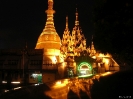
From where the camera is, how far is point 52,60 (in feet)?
142

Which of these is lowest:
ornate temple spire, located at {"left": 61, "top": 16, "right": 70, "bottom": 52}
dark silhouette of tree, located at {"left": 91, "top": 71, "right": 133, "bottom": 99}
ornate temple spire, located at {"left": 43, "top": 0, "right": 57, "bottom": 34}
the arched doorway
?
dark silhouette of tree, located at {"left": 91, "top": 71, "right": 133, "bottom": 99}

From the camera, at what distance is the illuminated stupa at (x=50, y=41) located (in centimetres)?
4400

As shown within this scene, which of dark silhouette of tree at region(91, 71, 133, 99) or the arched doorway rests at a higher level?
the arched doorway

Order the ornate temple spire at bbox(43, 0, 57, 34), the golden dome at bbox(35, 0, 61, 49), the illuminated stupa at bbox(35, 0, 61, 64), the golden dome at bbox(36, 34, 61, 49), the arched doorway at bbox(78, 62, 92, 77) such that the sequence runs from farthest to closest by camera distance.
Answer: the ornate temple spire at bbox(43, 0, 57, 34), the golden dome at bbox(35, 0, 61, 49), the golden dome at bbox(36, 34, 61, 49), the illuminated stupa at bbox(35, 0, 61, 64), the arched doorway at bbox(78, 62, 92, 77)

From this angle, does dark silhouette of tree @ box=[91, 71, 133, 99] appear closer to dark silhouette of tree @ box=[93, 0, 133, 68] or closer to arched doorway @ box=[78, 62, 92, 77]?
dark silhouette of tree @ box=[93, 0, 133, 68]

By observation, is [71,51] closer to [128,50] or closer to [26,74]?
[26,74]

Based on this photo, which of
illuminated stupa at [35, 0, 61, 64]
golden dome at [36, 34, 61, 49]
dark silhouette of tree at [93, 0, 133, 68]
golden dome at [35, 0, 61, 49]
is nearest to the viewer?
dark silhouette of tree at [93, 0, 133, 68]

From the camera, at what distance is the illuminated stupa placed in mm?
44000

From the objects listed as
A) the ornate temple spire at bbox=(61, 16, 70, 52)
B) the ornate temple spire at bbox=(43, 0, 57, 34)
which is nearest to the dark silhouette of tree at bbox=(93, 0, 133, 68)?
the ornate temple spire at bbox=(61, 16, 70, 52)

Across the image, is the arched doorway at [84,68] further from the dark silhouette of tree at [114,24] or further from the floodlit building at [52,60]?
the dark silhouette of tree at [114,24]

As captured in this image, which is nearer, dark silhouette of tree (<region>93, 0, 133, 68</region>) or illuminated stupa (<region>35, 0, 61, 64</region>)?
dark silhouette of tree (<region>93, 0, 133, 68</region>)

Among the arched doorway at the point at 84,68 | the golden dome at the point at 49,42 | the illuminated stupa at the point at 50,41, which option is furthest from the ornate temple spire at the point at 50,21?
the arched doorway at the point at 84,68

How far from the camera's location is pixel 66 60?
3891cm

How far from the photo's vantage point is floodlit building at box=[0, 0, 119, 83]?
36531 millimetres
